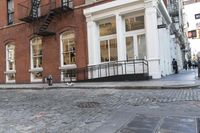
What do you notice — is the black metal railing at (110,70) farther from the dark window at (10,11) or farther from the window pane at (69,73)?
the dark window at (10,11)

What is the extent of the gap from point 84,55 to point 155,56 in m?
5.68

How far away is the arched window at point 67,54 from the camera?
69.2 ft

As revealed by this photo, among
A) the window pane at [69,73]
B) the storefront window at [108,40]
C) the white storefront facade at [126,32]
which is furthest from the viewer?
the window pane at [69,73]

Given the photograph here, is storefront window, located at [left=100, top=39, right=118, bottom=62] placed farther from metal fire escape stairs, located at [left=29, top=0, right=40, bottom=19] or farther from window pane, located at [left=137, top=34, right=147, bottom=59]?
metal fire escape stairs, located at [left=29, top=0, right=40, bottom=19]

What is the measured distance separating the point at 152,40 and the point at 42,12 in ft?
34.2

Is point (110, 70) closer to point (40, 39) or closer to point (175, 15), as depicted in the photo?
point (40, 39)

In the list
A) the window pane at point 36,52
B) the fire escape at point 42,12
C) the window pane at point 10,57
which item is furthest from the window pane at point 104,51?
the window pane at point 10,57

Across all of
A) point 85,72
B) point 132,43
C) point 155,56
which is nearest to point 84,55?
point 85,72

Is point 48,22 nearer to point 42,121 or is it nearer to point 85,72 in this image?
point 85,72

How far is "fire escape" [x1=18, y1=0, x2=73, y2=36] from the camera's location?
70.2 feet

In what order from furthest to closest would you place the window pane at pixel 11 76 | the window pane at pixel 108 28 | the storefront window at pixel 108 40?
the window pane at pixel 11 76
the window pane at pixel 108 28
the storefront window at pixel 108 40

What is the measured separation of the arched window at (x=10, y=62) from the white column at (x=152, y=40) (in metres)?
13.8

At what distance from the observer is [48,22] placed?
2222 cm

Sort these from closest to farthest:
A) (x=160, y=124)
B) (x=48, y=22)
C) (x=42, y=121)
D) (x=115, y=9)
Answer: (x=160, y=124) → (x=42, y=121) → (x=115, y=9) → (x=48, y=22)
